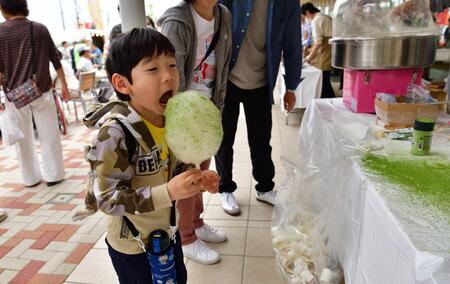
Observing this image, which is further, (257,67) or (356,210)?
(257,67)

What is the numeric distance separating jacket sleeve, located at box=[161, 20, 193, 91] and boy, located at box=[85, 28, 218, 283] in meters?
0.45

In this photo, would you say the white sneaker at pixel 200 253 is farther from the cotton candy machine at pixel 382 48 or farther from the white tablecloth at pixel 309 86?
the white tablecloth at pixel 309 86

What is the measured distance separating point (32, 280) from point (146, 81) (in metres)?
1.63

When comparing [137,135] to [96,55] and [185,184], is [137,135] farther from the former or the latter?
[96,55]

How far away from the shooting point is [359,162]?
116cm

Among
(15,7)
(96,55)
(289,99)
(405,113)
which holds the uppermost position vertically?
(15,7)

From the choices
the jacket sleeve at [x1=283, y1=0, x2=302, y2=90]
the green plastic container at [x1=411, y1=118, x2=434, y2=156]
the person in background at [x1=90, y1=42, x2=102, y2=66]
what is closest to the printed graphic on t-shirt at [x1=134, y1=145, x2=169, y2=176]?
the green plastic container at [x1=411, y1=118, x2=434, y2=156]

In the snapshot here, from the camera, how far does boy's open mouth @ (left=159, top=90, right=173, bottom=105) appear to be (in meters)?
0.97

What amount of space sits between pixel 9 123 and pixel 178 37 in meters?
2.20

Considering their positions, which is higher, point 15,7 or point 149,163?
point 15,7

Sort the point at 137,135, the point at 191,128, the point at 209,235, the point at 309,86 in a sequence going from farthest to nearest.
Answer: the point at 309,86
the point at 209,235
the point at 137,135
the point at 191,128

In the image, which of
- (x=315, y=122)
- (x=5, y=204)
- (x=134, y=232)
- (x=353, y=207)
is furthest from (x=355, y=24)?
(x=5, y=204)

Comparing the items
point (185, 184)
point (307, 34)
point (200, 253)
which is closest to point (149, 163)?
point (185, 184)

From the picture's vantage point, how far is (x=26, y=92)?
2771 millimetres
